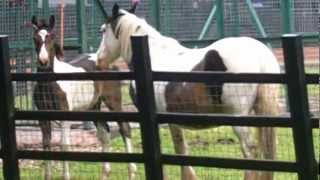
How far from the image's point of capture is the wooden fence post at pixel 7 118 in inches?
225

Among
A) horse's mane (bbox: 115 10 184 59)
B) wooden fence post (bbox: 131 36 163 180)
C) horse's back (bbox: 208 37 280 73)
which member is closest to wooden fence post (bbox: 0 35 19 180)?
wooden fence post (bbox: 131 36 163 180)

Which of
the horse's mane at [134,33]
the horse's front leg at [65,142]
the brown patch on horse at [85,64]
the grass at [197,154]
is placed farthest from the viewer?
the brown patch on horse at [85,64]

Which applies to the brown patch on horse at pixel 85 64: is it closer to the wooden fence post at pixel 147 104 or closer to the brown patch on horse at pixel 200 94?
the brown patch on horse at pixel 200 94

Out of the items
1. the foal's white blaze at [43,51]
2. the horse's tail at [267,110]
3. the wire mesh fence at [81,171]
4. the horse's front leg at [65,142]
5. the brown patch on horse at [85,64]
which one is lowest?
the wire mesh fence at [81,171]

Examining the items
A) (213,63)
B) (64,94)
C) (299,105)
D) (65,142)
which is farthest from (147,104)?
(65,142)

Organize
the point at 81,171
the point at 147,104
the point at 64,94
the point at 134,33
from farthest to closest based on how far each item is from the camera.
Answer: the point at 64,94 < the point at 81,171 < the point at 134,33 < the point at 147,104

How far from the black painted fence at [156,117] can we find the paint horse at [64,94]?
2.84 meters

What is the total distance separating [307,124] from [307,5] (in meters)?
8.68

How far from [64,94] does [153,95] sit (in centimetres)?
397

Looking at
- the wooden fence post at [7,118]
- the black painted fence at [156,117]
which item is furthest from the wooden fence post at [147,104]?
the wooden fence post at [7,118]

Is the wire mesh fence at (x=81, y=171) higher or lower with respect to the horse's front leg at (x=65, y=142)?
lower

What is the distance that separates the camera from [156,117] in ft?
17.0

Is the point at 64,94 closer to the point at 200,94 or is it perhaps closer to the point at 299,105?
the point at 200,94

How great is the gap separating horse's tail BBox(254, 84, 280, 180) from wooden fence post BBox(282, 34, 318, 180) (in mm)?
1829
